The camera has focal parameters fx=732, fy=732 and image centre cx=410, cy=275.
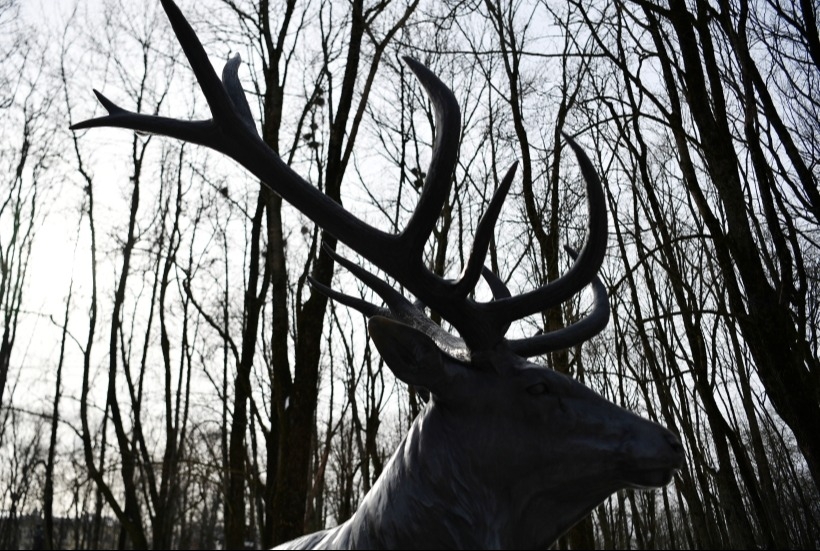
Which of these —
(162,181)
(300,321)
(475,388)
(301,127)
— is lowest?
(475,388)

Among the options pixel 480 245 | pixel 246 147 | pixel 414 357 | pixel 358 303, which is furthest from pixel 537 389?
pixel 246 147

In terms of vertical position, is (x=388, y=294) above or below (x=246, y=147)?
below

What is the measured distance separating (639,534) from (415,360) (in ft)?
62.5

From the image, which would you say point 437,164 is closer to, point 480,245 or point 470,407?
point 480,245

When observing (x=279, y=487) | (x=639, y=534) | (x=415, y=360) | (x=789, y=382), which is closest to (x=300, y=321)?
(x=279, y=487)

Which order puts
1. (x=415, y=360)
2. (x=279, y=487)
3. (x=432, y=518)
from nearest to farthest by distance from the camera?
(x=432, y=518)
(x=415, y=360)
(x=279, y=487)

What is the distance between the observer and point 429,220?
2.18 meters

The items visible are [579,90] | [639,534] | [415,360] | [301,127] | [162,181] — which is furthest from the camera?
[639,534]

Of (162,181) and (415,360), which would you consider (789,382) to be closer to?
(415,360)

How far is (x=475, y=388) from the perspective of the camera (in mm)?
1919

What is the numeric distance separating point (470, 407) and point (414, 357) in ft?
0.64

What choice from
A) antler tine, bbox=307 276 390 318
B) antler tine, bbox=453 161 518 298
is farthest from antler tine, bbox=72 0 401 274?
antler tine, bbox=307 276 390 318

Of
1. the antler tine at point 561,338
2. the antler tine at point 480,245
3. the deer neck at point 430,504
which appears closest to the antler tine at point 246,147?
the antler tine at point 480,245

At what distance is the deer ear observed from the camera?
6.22ft
